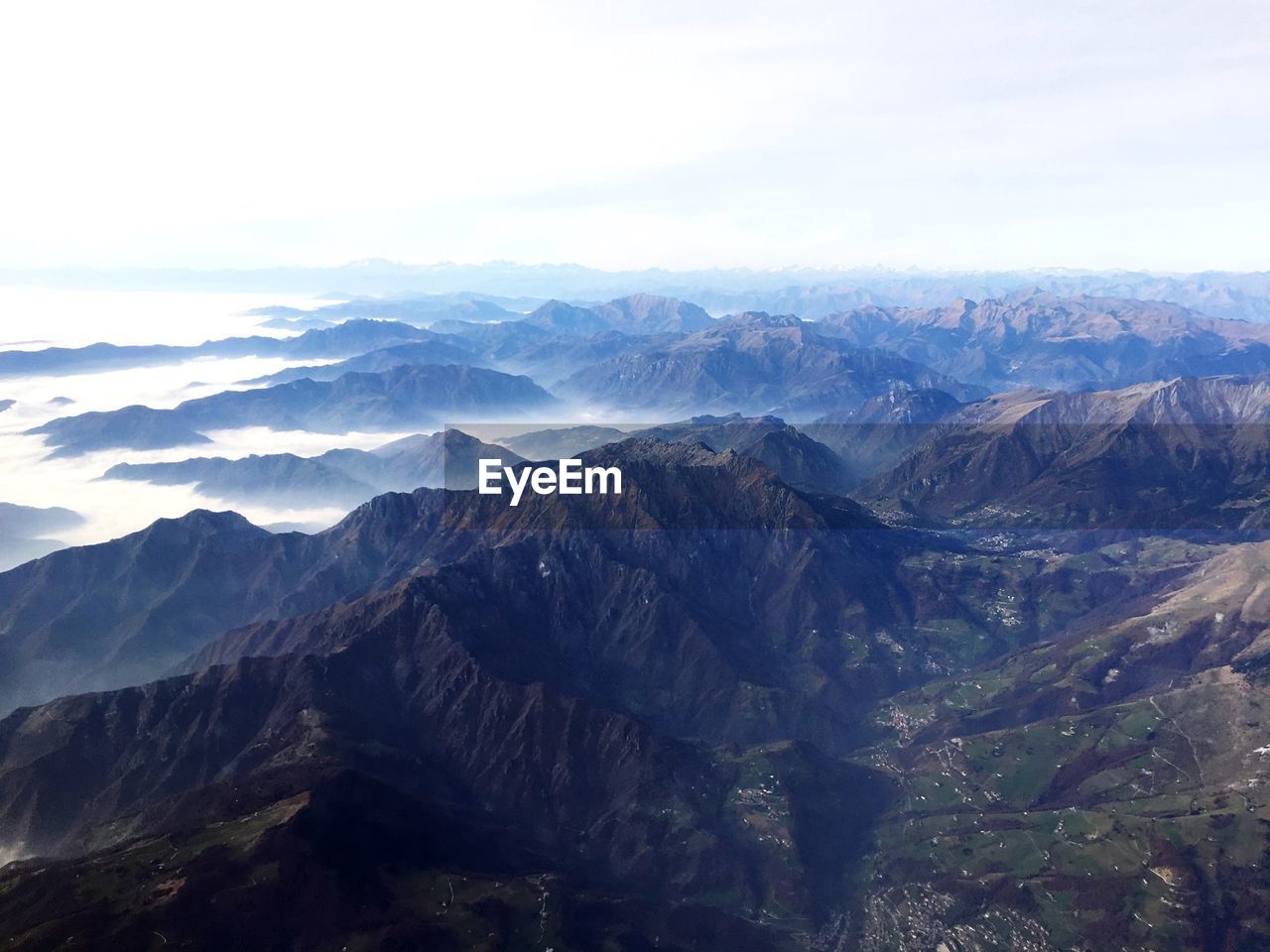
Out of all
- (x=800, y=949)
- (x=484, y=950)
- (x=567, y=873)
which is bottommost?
(x=800, y=949)

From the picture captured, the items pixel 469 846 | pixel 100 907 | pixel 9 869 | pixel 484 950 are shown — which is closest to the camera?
pixel 100 907

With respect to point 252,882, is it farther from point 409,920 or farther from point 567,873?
point 567,873

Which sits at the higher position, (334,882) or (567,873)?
(334,882)

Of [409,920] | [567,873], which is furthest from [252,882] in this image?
[567,873]

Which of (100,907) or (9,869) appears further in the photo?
(9,869)

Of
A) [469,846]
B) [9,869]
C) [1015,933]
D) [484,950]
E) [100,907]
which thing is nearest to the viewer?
[100,907]

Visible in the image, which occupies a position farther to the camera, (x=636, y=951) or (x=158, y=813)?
(x=158, y=813)

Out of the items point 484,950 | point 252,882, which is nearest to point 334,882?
point 252,882

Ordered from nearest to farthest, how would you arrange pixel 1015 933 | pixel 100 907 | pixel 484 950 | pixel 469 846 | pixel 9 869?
pixel 100 907
pixel 484 950
pixel 9 869
pixel 469 846
pixel 1015 933

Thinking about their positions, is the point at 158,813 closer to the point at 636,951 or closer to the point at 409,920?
the point at 409,920
